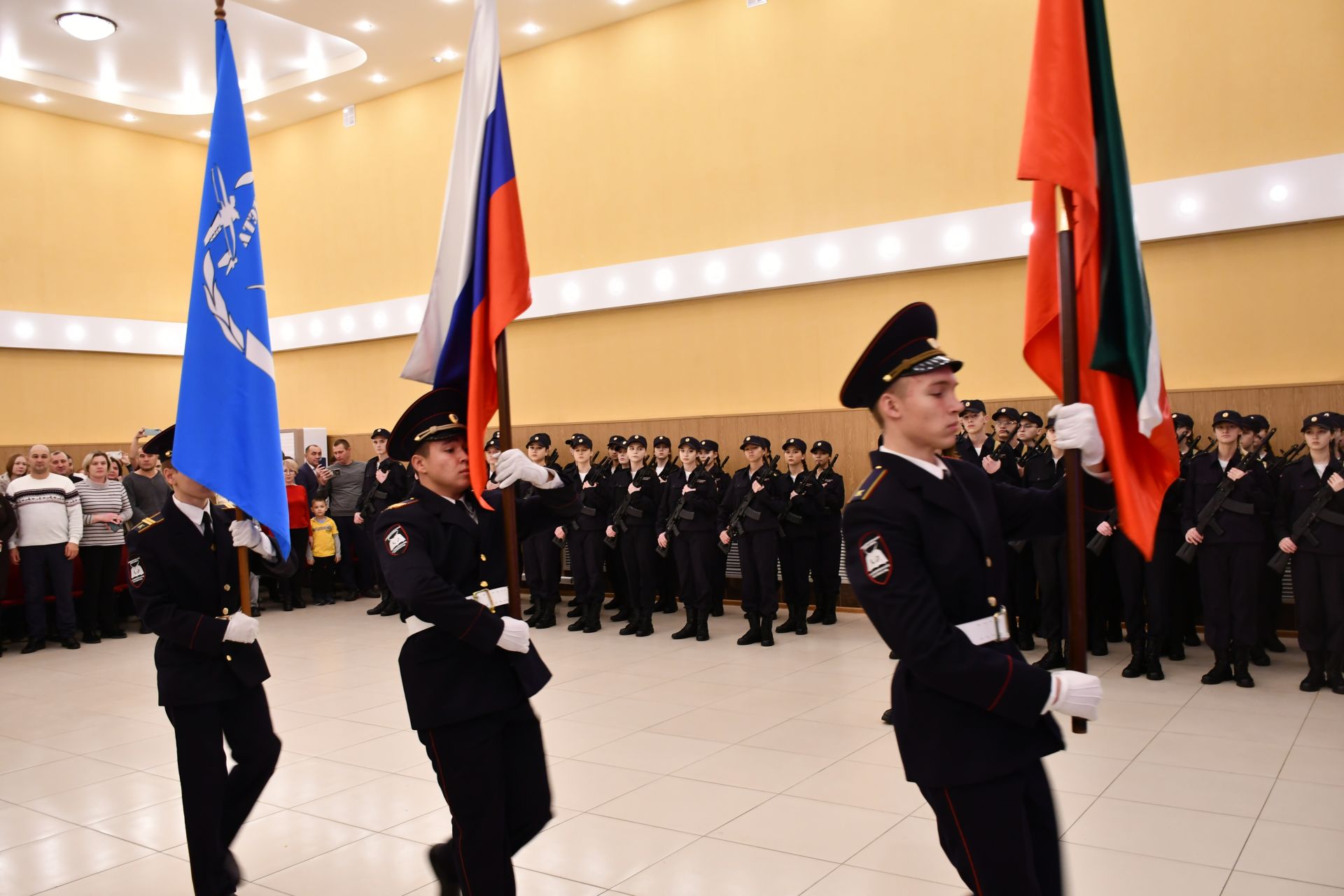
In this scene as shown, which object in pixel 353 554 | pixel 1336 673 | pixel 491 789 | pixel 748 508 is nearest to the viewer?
pixel 491 789

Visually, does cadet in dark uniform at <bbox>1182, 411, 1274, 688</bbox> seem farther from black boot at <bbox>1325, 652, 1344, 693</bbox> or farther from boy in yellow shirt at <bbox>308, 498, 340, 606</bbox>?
boy in yellow shirt at <bbox>308, 498, 340, 606</bbox>

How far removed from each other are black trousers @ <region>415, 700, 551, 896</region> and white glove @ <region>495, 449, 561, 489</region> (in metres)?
0.62

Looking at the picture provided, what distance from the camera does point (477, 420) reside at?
2850 millimetres

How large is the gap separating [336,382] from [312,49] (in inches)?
150

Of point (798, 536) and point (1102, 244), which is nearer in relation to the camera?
point (1102, 244)

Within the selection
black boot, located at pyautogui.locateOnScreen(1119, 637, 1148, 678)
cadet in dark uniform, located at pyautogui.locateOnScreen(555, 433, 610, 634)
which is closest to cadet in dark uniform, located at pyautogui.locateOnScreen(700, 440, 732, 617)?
cadet in dark uniform, located at pyautogui.locateOnScreen(555, 433, 610, 634)

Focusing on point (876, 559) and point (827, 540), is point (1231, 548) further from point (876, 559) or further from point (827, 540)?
point (876, 559)

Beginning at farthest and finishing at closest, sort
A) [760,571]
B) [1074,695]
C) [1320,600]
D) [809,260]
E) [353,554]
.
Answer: [353,554]
[809,260]
[760,571]
[1320,600]
[1074,695]

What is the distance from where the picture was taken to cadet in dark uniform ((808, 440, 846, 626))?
308 inches

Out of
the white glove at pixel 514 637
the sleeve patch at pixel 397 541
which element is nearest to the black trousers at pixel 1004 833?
the white glove at pixel 514 637

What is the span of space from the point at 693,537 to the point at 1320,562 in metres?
4.08

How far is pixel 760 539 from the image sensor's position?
296 inches

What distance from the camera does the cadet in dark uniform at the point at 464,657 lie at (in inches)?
102

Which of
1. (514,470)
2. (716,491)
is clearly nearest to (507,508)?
(514,470)
